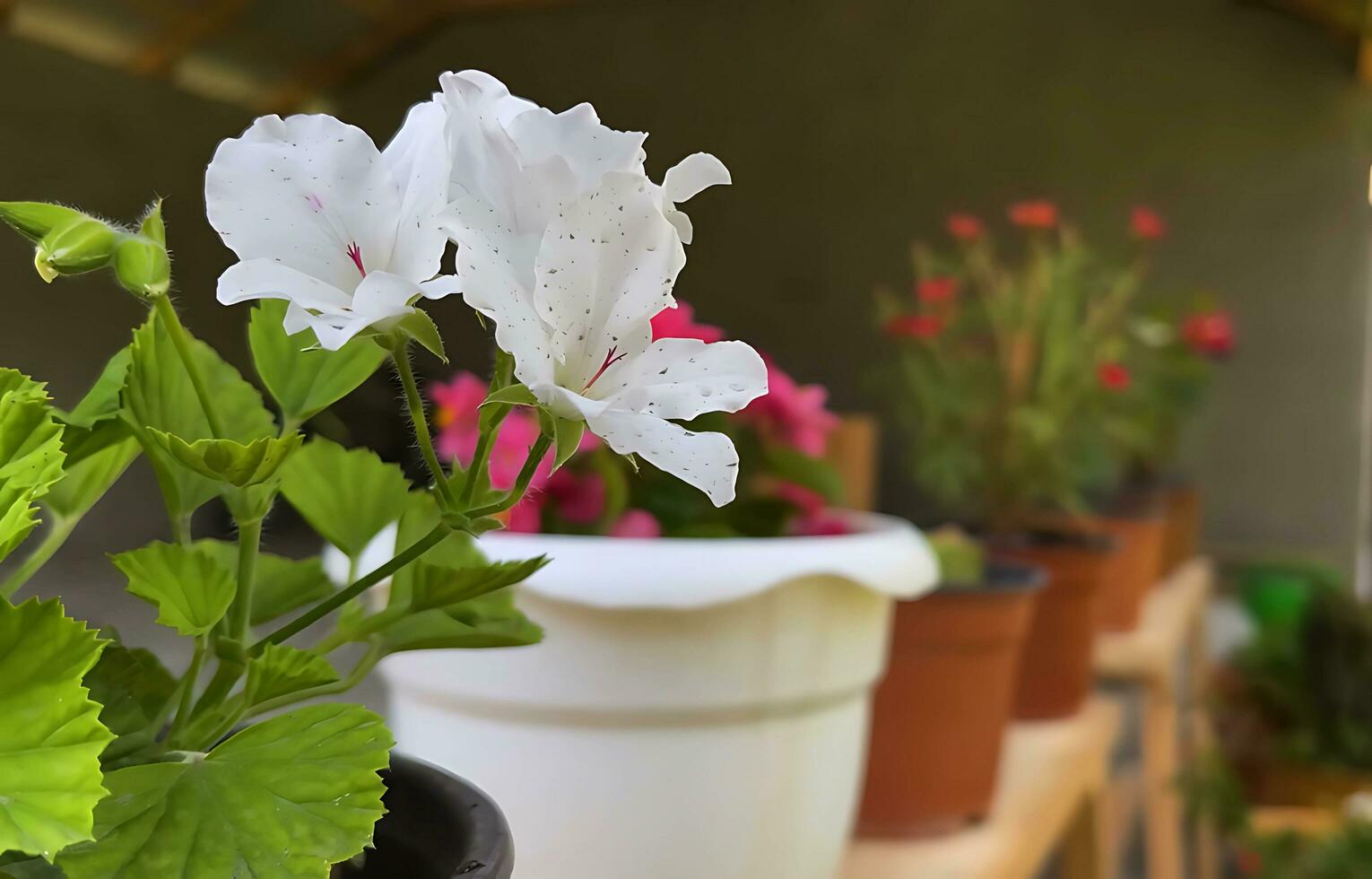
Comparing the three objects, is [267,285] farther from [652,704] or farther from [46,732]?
[652,704]

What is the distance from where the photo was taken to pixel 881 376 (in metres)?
1.58

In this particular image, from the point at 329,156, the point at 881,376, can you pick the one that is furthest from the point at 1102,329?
the point at 329,156

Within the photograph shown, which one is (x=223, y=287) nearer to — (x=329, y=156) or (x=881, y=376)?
(x=329, y=156)

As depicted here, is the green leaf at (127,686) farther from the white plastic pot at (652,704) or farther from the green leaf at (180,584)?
the white plastic pot at (652,704)

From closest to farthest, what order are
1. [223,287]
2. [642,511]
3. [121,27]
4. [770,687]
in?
1. [223,287]
2. [770,687]
3. [642,511]
4. [121,27]

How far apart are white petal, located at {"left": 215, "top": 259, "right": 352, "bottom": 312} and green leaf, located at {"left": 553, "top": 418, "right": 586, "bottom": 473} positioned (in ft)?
0.11

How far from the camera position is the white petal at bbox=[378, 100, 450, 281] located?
18cm

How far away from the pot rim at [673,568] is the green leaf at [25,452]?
21cm

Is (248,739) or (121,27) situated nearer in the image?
(248,739)

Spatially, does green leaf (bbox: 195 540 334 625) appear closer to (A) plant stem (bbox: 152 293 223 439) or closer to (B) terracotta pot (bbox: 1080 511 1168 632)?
(A) plant stem (bbox: 152 293 223 439)

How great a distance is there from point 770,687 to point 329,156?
25 centimetres

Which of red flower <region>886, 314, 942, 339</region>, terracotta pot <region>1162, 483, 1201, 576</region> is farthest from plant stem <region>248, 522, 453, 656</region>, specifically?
terracotta pot <region>1162, 483, 1201, 576</region>

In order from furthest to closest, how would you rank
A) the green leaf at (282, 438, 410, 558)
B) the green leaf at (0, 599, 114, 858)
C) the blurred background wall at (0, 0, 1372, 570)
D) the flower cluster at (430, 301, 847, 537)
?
the blurred background wall at (0, 0, 1372, 570), the flower cluster at (430, 301, 847, 537), the green leaf at (282, 438, 410, 558), the green leaf at (0, 599, 114, 858)

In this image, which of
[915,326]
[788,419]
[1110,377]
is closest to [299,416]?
[788,419]
